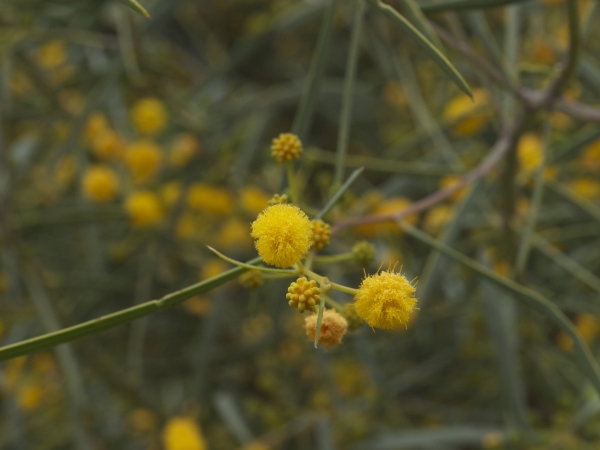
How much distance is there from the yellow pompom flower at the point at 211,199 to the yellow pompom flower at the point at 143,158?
137mm

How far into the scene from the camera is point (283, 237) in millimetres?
553

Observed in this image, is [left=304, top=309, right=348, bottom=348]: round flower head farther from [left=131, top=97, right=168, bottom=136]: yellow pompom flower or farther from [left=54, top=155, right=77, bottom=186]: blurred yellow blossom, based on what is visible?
[left=54, top=155, right=77, bottom=186]: blurred yellow blossom

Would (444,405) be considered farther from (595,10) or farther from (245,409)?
(595,10)

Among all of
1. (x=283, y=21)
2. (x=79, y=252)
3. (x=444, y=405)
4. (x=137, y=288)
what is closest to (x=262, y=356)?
(x=137, y=288)

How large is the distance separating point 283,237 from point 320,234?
125 mm

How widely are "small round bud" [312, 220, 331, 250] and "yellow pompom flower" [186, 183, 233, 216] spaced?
44.3 inches

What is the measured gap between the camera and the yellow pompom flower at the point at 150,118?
1.68 m

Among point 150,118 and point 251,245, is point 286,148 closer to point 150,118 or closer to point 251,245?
point 150,118

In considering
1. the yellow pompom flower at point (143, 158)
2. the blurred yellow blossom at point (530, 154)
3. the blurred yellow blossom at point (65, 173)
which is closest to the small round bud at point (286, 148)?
the blurred yellow blossom at point (530, 154)

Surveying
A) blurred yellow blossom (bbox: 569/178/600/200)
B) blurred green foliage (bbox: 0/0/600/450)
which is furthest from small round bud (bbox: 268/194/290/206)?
blurred yellow blossom (bbox: 569/178/600/200)

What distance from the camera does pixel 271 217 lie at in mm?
572

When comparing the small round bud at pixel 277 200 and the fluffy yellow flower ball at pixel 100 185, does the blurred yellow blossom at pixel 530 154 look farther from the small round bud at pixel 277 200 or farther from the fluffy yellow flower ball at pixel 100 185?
the fluffy yellow flower ball at pixel 100 185

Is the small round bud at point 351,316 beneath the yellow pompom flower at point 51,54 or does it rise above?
beneath

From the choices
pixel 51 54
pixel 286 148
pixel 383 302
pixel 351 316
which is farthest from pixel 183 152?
pixel 383 302
